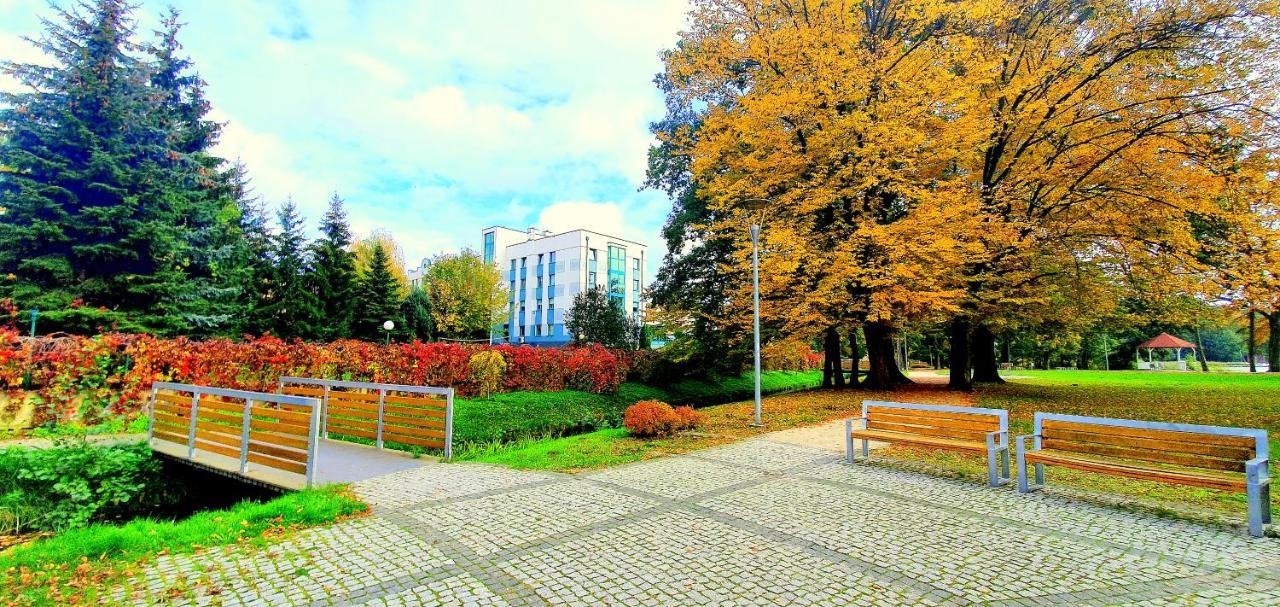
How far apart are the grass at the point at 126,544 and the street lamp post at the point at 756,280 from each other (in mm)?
7592

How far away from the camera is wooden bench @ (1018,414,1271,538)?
15.3ft

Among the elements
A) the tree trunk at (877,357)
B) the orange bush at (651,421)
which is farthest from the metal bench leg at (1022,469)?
the tree trunk at (877,357)

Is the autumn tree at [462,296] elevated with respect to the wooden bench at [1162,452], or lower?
elevated

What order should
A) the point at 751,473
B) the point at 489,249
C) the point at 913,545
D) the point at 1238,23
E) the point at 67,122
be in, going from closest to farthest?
the point at 913,545
the point at 751,473
the point at 1238,23
the point at 67,122
the point at 489,249

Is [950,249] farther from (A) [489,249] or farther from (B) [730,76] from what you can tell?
(A) [489,249]

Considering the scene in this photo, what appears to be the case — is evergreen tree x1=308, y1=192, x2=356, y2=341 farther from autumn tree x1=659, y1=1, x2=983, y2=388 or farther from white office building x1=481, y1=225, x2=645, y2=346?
white office building x1=481, y1=225, x2=645, y2=346

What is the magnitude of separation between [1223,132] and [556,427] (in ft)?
54.4

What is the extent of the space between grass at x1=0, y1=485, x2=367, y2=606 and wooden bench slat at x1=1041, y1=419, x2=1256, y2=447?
23.7 feet

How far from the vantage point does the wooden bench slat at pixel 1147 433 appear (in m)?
5.15

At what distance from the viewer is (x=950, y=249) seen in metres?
13.1

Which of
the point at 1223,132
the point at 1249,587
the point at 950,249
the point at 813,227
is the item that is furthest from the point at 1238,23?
the point at 1249,587

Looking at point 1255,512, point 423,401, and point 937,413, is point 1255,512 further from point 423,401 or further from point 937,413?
point 423,401

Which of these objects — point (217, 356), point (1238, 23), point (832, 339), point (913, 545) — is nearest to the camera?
point (913, 545)

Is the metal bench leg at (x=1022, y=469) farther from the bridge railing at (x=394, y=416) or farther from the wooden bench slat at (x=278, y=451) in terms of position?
the wooden bench slat at (x=278, y=451)
